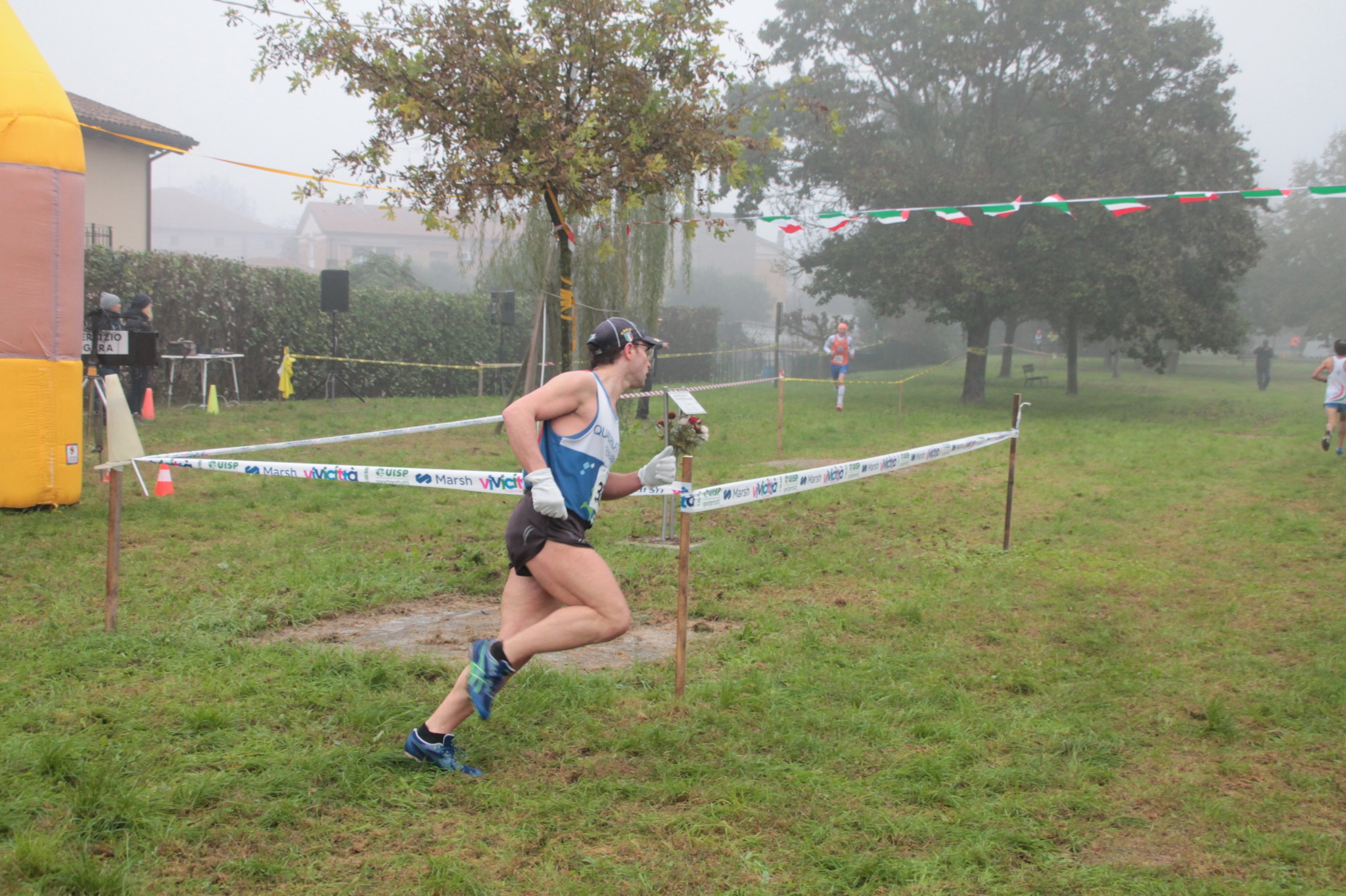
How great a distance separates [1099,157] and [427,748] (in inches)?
901

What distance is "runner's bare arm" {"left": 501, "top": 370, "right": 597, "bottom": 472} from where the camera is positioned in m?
3.51

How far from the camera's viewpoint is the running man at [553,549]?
141 inches

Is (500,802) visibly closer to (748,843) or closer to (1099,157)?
(748,843)

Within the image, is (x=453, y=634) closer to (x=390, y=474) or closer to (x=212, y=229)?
(x=390, y=474)

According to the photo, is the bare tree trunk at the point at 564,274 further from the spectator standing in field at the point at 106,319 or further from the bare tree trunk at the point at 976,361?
the bare tree trunk at the point at 976,361

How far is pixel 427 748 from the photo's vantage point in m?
3.70

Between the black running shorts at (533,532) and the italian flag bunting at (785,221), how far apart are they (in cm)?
1148

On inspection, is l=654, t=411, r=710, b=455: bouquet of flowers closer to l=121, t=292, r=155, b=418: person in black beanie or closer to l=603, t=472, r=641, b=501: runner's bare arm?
l=603, t=472, r=641, b=501: runner's bare arm

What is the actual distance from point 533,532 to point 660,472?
824 mm

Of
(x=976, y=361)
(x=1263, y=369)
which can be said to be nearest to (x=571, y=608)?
(x=976, y=361)

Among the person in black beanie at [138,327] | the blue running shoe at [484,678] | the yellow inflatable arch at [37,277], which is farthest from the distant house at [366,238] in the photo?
the blue running shoe at [484,678]

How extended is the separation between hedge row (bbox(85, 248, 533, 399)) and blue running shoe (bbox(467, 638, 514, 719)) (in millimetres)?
16002

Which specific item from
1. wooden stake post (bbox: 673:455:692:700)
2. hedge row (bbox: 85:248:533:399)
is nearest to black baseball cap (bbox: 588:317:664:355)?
wooden stake post (bbox: 673:455:692:700)

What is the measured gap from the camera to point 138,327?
13.8m
